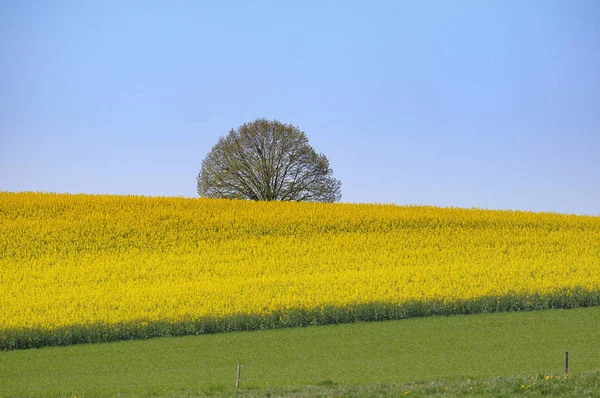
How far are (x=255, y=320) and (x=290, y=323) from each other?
106 centimetres

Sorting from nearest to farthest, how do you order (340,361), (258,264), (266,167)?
1. (340,361)
2. (258,264)
3. (266,167)

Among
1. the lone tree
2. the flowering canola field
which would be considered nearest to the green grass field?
the flowering canola field

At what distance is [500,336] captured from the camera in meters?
21.6

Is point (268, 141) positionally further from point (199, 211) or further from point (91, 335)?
point (91, 335)

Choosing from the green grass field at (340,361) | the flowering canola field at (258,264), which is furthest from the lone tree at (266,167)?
the green grass field at (340,361)

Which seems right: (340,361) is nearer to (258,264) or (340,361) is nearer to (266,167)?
(258,264)

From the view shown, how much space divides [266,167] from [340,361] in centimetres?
3353

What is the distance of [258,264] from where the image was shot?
3073cm

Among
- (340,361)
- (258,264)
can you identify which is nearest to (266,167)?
(258,264)

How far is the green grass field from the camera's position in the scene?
15516mm

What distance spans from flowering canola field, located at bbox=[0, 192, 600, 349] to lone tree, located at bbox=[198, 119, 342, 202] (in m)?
9.17

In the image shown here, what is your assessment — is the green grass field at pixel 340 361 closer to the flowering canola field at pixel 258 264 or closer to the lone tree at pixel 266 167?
the flowering canola field at pixel 258 264

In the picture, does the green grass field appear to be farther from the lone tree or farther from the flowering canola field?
the lone tree

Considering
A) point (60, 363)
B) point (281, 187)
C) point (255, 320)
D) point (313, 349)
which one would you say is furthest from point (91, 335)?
point (281, 187)
